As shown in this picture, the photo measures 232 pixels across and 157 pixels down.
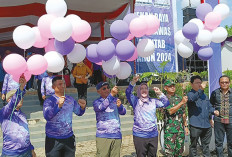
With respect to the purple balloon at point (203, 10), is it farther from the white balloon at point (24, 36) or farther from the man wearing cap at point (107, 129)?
the white balloon at point (24, 36)

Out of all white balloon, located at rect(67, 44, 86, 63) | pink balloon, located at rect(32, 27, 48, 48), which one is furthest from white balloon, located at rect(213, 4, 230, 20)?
pink balloon, located at rect(32, 27, 48, 48)

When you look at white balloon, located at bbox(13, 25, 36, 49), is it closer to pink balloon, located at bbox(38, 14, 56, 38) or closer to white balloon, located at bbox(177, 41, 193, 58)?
pink balloon, located at bbox(38, 14, 56, 38)

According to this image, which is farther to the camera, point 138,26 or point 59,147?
point 138,26

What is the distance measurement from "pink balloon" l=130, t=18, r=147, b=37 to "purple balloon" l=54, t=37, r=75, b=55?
0.89m

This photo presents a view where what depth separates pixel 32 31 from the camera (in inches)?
117

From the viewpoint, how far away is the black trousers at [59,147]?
311cm

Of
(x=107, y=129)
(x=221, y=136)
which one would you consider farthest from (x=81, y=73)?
(x=221, y=136)

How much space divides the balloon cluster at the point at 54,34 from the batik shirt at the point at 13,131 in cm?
60

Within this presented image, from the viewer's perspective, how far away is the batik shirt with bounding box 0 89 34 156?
2900 mm

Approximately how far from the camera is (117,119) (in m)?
3.65

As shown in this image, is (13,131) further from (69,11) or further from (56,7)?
(69,11)

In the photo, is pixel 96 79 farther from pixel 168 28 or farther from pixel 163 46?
pixel 168 28

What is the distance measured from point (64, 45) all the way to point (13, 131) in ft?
4.16

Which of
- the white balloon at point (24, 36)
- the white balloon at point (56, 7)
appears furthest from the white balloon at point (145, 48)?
the white balloon at point (24, 36)
